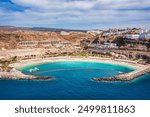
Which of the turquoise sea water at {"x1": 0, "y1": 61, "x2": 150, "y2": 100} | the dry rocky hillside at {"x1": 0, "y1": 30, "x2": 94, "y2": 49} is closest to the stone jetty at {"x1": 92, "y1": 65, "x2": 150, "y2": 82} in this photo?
the turquoise sea water at {"x1": 0, "y1": 61, "x2": 150, "y2": 100}

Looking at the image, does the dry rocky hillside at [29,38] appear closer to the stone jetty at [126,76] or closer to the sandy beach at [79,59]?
the sandy beach at [79,59]

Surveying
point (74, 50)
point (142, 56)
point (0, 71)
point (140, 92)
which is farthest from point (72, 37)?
point (140, 92)

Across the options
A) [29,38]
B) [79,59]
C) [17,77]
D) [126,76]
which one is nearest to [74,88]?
[126,76]

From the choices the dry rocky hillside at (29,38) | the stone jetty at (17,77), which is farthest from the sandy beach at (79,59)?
the dry rocky hillside at (29,38)

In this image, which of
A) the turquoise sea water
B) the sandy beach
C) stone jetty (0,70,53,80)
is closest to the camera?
the turquoise sea water

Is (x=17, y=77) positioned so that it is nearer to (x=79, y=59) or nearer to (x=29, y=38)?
(x=79, y=59)

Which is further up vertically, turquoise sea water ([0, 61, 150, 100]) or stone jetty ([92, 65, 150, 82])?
stone jetty ([92, 65, 150, 82])

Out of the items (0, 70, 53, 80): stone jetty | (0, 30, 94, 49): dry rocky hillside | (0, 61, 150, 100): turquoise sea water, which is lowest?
(0, 61, 150, 100): turquoise sea water

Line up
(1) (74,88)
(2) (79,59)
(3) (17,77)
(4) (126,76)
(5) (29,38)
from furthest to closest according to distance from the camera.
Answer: (5) (29,38) < (2) (79,59) < (4) (126,76) < (3) (17,77) < (1) (74,88)

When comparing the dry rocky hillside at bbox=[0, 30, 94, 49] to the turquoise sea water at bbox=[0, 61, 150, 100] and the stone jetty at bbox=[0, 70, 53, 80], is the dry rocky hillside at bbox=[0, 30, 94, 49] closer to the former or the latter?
the turquoise sea water at bbox=[0, 61, 150, 100]
